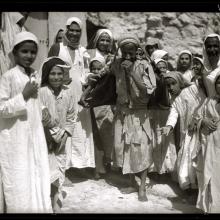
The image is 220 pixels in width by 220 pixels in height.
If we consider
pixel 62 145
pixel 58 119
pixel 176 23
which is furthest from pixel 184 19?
pixel 62 145

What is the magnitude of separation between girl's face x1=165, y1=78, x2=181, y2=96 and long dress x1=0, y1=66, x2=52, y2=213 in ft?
7.20

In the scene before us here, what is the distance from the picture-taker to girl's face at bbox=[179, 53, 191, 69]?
5984mm

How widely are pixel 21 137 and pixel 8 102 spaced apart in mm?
362

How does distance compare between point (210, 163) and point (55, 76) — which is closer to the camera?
point (210, 163)

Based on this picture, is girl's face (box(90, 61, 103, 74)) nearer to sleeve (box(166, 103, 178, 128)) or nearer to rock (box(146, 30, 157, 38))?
sleeve (box(166, 103, 178, 128))

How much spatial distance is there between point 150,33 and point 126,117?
3.75 m

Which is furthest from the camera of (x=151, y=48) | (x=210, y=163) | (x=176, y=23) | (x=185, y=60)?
(x=176, y=23)

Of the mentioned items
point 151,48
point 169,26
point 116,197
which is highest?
point 169,26

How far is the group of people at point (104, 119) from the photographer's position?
11.7 feet

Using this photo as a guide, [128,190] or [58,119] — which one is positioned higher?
[58,119]

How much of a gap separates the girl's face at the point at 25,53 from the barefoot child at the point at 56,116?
1.98ft

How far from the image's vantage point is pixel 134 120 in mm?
4832

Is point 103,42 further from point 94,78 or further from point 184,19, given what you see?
point 184,19
